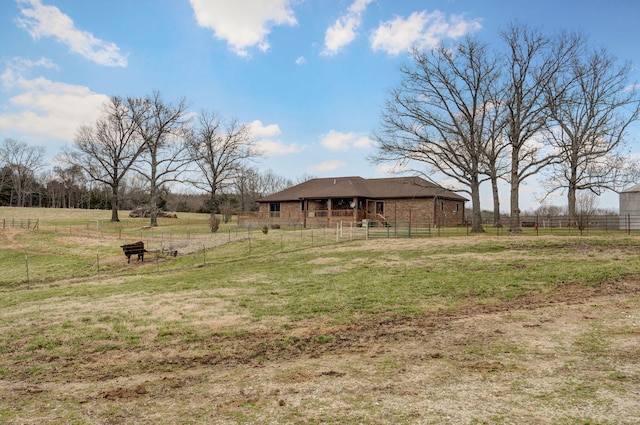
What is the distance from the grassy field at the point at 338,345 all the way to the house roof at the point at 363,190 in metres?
24.0

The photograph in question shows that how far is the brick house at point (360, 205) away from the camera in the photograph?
133 ft

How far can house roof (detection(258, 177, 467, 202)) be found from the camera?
4100 cm

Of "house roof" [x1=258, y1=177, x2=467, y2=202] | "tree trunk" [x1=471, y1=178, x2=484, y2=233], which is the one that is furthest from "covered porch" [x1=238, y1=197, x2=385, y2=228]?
"tree trunk" [x1=471, y1=178, x2=484, y2=233]

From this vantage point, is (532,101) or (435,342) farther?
(532,101)

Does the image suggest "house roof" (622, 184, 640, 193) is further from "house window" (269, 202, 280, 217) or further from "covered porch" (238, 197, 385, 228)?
"house window" (269, 202, 280, 217)

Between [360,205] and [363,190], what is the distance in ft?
6.78

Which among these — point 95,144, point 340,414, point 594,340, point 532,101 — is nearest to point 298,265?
point 594,340

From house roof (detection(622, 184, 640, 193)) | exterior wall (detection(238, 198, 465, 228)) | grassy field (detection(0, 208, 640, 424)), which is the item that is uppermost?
house roof (detection(622, 184, 640, 193))

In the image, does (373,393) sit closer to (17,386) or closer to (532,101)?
(17,386)

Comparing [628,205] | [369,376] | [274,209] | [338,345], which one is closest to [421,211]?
[274,209]

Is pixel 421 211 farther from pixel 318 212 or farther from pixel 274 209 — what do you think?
pixel 274 209

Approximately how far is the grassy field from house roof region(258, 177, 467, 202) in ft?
78.7

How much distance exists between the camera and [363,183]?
47.3 meters

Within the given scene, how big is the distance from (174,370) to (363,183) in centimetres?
4198
